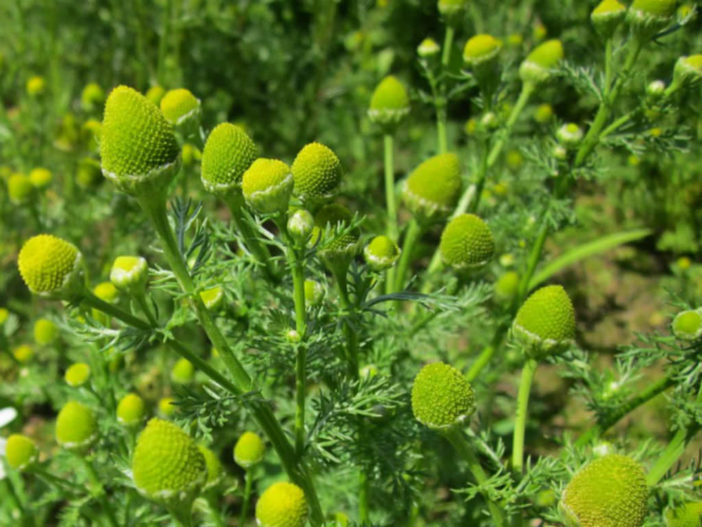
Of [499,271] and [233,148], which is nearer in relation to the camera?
[233,148]

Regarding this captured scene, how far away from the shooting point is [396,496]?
141cm

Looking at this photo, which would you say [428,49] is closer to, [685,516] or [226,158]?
[226,158]

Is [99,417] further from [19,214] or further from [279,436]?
[19,214]

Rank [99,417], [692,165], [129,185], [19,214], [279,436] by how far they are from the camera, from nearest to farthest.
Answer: [129,185] < [279,436] < [99,417] < [19,214] < [692,165]

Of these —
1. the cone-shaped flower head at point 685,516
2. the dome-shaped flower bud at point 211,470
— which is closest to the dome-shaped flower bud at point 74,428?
the dome-shaped flower bud at point 211,470

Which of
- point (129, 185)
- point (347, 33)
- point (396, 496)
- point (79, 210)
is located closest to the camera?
point (129, 185)

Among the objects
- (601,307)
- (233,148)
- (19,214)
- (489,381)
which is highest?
A: (233,148)

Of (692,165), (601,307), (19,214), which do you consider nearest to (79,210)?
(19,214)

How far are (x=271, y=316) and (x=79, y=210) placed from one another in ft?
5.57

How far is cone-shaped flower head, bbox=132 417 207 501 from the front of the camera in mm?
845

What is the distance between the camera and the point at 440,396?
1019 mm

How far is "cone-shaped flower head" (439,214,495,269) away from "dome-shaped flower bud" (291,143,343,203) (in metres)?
0.30

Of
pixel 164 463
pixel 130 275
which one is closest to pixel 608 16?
pixel 130 275

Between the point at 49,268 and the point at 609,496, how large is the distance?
0.84 m
